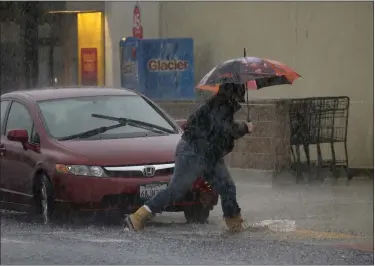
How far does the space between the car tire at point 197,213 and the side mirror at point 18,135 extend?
6.03 feet

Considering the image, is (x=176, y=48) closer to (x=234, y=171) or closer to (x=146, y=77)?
(x=146, y=77)

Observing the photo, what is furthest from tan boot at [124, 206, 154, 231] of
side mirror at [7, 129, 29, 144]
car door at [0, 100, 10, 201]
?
car door at [0, 100, 10, 201]

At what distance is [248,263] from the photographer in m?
8.14

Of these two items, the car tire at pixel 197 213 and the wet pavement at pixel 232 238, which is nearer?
the wet pavement at pixel 232 238

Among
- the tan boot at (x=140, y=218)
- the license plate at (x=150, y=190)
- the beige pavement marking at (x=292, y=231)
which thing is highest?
the license plate at (x=150, y=190)

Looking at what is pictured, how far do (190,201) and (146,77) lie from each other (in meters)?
8.23

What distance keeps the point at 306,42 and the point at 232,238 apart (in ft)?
26.4

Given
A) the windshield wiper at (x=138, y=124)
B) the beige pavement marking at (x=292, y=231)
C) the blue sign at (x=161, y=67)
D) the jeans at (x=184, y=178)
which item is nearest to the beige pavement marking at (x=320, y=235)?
the beige pavement marking at (x=292, y=231)

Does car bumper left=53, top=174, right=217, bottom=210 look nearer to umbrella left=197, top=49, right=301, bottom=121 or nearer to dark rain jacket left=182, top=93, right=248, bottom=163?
dark rain jacket left=182, top=93, right=248, bottom=163

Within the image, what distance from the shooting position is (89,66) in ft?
69.8

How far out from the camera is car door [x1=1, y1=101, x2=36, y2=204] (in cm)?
1122

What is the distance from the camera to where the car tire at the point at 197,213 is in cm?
1106

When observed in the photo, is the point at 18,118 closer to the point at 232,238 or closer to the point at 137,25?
the point at 232,238

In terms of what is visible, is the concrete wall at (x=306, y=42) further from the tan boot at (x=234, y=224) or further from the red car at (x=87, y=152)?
the tan boot at (x=234, y=224)
